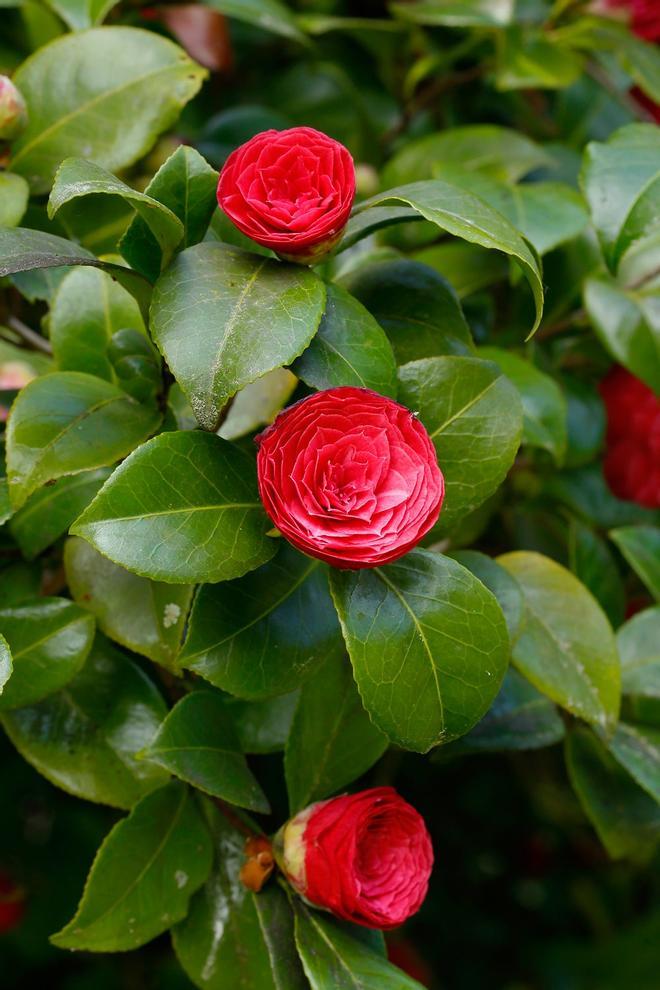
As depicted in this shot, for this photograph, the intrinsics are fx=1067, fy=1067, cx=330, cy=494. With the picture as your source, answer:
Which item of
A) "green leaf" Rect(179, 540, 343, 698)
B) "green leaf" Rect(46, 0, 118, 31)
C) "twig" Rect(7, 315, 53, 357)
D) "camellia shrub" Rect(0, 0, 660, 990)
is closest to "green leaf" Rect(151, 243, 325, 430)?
"camellia shrub" Rect(0, 0, 660, 990)

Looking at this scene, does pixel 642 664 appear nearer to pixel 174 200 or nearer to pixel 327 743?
pixel 327 743

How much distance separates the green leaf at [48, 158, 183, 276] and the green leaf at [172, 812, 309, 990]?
0.39 metres

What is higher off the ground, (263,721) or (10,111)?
(10,111)

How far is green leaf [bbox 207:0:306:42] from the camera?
1.00m

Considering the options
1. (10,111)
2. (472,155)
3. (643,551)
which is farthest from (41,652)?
(472,155)

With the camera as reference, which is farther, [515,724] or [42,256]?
[515,724]

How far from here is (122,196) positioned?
56cm

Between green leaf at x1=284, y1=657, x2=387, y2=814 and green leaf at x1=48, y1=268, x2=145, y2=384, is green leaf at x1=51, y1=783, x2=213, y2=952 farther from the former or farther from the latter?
green leaf at x1=48, y1=268, x2=145, y2=384

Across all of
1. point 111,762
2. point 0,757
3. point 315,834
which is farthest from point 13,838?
point 315,834

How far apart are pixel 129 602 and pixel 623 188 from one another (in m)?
0.47

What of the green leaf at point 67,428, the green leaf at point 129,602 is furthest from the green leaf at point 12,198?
the green leaf at point 129,602

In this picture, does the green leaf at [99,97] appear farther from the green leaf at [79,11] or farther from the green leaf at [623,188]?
the green leaf at [623,188]

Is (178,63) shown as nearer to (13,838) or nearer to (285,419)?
(285,419)

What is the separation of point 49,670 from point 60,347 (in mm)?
225
